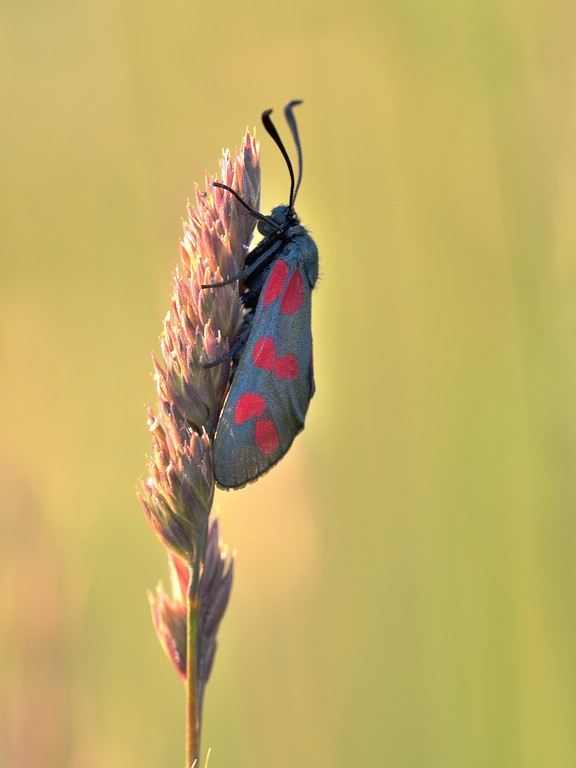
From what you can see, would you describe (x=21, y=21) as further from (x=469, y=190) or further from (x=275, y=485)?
(x=275, y=485)

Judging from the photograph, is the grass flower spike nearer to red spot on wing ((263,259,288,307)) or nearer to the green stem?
the green stem

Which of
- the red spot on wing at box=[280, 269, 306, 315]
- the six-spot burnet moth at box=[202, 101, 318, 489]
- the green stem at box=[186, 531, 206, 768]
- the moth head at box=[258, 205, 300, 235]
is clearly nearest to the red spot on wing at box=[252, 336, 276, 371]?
the six-spot burnet moth at box=[202, 101, 318, 489]

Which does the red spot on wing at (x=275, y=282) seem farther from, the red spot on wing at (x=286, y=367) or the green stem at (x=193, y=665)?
the green stem at (x=193, y=665)

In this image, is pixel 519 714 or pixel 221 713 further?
pixel 221 713

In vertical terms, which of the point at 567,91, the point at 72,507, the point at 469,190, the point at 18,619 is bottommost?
the point at 18,619

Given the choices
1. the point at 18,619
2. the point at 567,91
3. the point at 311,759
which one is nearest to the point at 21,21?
the point at 567,91

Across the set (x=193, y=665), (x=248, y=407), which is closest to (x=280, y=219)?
(x=248, y=407)

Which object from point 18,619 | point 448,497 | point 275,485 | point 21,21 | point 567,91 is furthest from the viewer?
point 21,21
